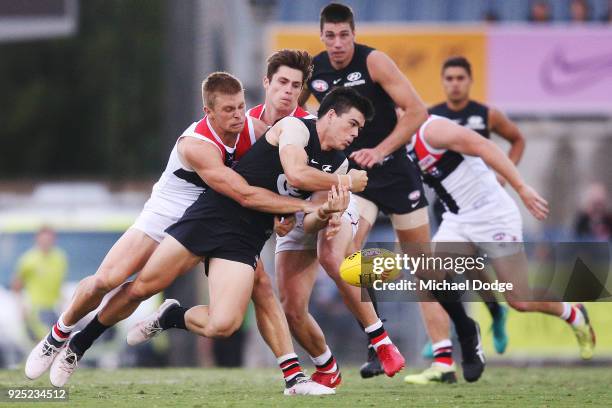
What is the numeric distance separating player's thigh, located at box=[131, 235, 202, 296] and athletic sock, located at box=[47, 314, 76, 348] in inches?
31.7

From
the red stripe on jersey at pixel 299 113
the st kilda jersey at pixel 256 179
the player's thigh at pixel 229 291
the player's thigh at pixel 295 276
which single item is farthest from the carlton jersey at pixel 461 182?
the player's thigh at pixel 229 291

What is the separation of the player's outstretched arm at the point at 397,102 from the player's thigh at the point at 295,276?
2.95 feet

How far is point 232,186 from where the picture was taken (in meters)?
8.38

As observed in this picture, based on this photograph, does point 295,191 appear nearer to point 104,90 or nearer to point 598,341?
point 598,341

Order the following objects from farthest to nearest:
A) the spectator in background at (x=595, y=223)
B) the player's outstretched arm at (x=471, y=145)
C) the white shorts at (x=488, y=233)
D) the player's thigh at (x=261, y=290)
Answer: the spectator in background at (x=595, y=223), the white shorts at (x=488, y=233), the player's outstretched arm at (x=471, y=145), the player's thigh at (x=261, y=290)

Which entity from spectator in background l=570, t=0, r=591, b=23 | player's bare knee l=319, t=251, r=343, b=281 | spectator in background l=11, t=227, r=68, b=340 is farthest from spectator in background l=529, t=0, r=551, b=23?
player's bare knee l=319, t=251, r=343, b=281

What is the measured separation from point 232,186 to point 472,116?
3234 millimetres

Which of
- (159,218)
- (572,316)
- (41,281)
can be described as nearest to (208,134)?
(159,218)

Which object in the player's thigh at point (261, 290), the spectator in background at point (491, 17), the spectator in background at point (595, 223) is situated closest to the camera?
the player's thigh at point (261, 290)

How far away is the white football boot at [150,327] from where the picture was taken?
28.7 feet

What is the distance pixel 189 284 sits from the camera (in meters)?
16.9

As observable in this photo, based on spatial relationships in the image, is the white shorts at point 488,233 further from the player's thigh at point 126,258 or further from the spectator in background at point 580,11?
the spectator in background at point 580,11

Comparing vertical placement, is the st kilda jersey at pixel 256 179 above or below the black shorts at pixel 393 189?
above

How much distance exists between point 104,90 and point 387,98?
113 feet
